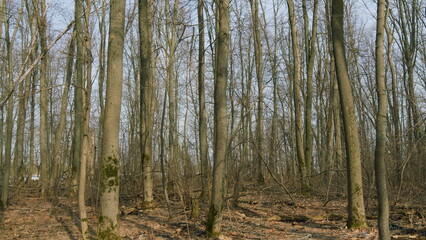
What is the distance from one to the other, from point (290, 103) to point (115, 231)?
A: 18.7 metres

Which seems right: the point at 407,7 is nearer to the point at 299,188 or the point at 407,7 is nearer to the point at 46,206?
the point at 299,188

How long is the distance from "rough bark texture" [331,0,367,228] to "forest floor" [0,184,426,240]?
1.22 ft

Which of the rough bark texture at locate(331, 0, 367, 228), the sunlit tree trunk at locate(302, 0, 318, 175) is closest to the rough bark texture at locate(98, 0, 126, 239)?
the rough bark texture at locate(331, 0, 367, 228)

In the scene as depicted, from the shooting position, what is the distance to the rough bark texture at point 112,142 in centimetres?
618

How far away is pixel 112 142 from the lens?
6.27 meters

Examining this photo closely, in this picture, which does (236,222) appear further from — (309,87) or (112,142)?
(309,87)

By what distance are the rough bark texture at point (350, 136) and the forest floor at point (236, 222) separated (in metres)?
0.37

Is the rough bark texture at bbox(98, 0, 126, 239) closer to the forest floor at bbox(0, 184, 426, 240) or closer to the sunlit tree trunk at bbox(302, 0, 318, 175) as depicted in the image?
the forest floor at bbox(0, 184, 426, 240)

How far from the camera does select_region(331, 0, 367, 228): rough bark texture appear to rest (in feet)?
25.0

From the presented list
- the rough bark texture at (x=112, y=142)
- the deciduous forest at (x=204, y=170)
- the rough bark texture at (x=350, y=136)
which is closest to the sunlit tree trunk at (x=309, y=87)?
the deciduous forest at (x=204, y=170)

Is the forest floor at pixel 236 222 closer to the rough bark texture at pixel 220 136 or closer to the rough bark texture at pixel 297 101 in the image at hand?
the rough bark texture at pixel 220 136

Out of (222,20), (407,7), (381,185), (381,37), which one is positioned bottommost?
(381,185)

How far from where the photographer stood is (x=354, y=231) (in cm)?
750

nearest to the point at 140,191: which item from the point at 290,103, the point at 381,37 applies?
the point at 381,37
